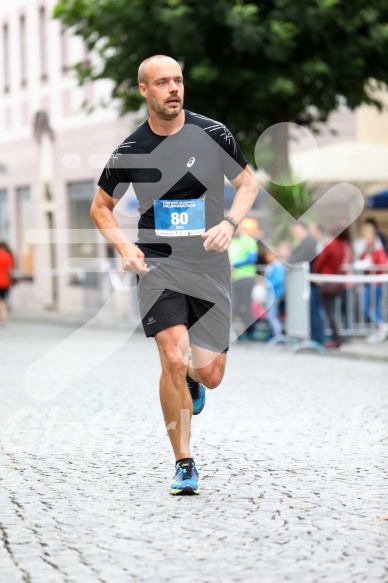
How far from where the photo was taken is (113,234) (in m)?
6.66

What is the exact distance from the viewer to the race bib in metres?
6.56

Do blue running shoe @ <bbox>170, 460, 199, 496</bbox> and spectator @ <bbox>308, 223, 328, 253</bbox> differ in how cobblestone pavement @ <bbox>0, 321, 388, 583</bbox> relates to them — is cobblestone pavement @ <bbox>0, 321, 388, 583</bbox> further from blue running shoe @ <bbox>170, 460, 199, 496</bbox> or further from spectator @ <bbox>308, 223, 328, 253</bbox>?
spectator @ <bbox>308, 223, 328, 253</bbox>

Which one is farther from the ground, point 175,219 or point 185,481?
point 175,219

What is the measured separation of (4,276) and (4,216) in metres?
13.0

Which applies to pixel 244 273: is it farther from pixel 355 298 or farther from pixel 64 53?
pixel 64 53

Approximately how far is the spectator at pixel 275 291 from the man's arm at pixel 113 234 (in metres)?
12.1

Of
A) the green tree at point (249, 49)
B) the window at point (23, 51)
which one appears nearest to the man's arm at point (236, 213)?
the green tree at point (249, 49)

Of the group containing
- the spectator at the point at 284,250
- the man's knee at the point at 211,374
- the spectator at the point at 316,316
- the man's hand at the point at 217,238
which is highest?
the man's hand at the point at 217,238

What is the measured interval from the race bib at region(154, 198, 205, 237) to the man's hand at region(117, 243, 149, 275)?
18 cm

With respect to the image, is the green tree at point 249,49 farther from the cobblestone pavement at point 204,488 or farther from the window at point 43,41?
the window at point 43,41

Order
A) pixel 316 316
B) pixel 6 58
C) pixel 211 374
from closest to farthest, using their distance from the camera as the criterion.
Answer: pixel 211 374 → pixel 316 316 → pixel 6 58

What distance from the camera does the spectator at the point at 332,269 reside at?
18.0 m

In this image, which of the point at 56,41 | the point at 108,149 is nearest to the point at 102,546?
the point at 108,149

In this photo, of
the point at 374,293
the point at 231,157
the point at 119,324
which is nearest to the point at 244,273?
the point at 374,293
